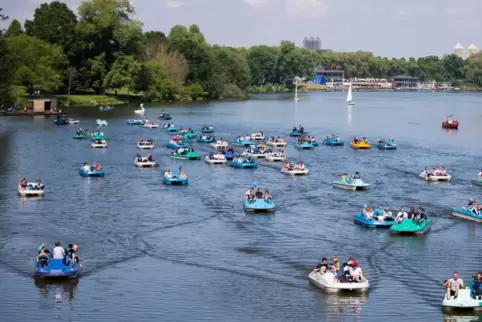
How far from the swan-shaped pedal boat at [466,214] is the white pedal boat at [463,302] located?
64.0ft

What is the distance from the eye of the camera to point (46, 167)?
80.4 meters

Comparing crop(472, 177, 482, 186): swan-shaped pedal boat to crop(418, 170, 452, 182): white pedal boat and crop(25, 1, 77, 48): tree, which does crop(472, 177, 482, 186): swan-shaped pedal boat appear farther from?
crop(25, 1, 77, 48): tree

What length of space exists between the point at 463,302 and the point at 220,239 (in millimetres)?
17148

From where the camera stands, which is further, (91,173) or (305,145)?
(305,145)

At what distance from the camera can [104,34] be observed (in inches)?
6845

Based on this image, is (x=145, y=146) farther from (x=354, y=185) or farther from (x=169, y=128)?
(x=354, y=185)

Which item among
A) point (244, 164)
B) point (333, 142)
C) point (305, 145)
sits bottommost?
point (244, 164)

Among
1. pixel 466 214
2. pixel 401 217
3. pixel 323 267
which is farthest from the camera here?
pixel 466 214

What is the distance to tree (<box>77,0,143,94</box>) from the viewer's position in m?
172

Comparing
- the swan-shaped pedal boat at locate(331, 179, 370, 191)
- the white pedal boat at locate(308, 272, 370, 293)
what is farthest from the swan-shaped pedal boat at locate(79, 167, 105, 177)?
the white pedal boat at locate(308, 272, 370, 293)

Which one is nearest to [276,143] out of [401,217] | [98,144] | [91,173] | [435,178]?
[98,144]

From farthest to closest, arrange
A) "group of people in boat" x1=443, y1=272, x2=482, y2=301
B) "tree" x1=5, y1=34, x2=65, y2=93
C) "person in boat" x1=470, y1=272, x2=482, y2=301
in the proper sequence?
"tree" x1=5, y1=34, x2=65, y2=93, "person in boat" x1=470, y1=272, x2=482, y2=301, "group of people in boat" x1=443, y1=272, x2=482, y2=301

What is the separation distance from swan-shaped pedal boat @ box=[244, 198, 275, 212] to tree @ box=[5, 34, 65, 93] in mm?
91018

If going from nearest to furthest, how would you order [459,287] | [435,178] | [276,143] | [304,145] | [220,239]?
[459,287], [220,239], [435,178], [304,145], [276,143]
